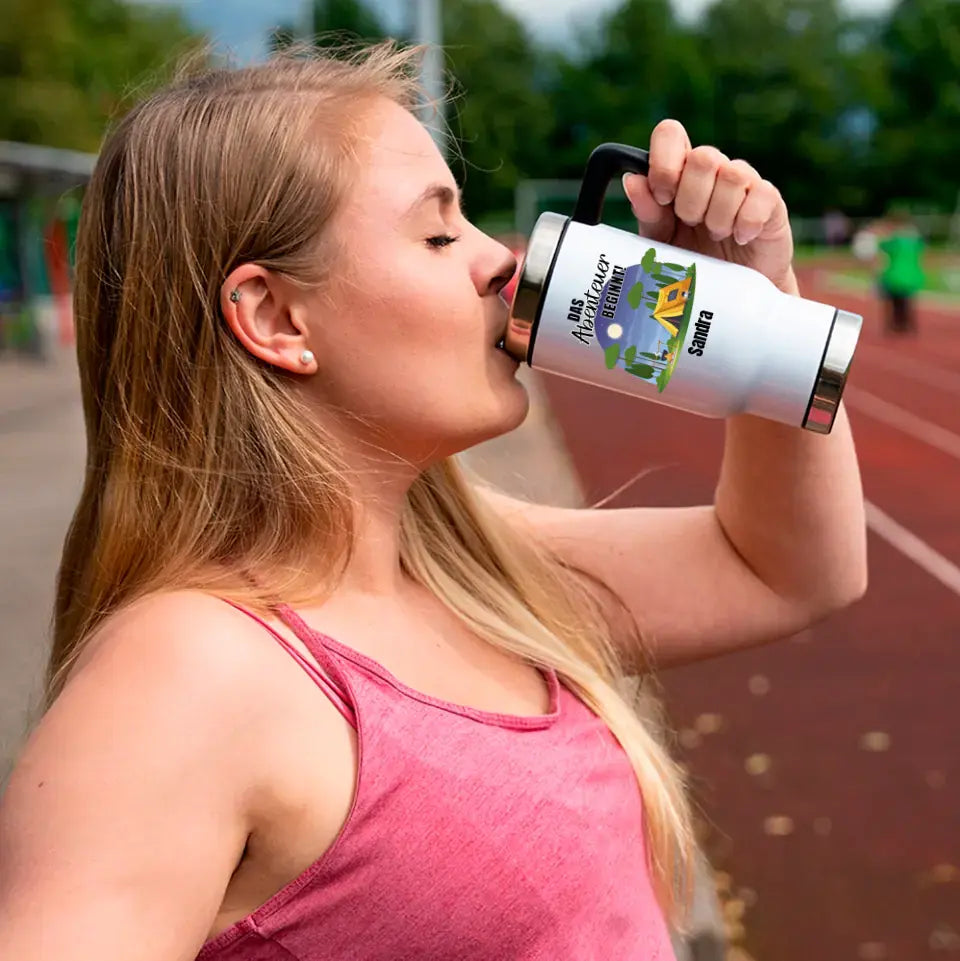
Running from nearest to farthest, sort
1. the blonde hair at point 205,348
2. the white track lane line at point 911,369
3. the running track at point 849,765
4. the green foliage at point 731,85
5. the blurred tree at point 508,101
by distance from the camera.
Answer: the blonde hair at point 205,348 → the running track at point 849,765 → the white track lane line at point 911,369 → the blurred tree at point 508,101 → the green foliage at point 731,85

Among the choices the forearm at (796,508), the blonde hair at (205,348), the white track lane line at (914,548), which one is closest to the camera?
the blonde hair at (205,348)

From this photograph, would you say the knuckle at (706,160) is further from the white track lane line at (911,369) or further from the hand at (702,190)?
the white track lane line at (911,369)

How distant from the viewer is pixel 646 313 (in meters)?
1.32

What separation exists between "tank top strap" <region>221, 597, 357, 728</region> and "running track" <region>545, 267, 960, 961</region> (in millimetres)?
2298

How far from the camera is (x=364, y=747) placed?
43.8 inches

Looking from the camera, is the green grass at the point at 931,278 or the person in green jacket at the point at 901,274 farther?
the green grass at the point at 931,278

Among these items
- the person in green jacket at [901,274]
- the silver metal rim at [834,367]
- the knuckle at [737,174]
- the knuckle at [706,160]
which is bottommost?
the person in green jacket at [901,274]

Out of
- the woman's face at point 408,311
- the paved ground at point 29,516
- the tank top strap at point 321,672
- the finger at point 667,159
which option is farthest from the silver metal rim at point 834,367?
the paved ground at point 29,516

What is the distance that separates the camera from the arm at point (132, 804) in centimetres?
93

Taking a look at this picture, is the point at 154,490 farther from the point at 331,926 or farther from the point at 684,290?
the point at 684,290

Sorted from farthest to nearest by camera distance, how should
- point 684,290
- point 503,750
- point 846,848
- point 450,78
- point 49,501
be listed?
point 49,501, point 846,848, point 450,78, point 684,290, point 503,750

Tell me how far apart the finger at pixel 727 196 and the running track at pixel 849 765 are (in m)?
2.26

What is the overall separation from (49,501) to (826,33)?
65.9m

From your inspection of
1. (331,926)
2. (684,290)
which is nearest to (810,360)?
(684,290)
